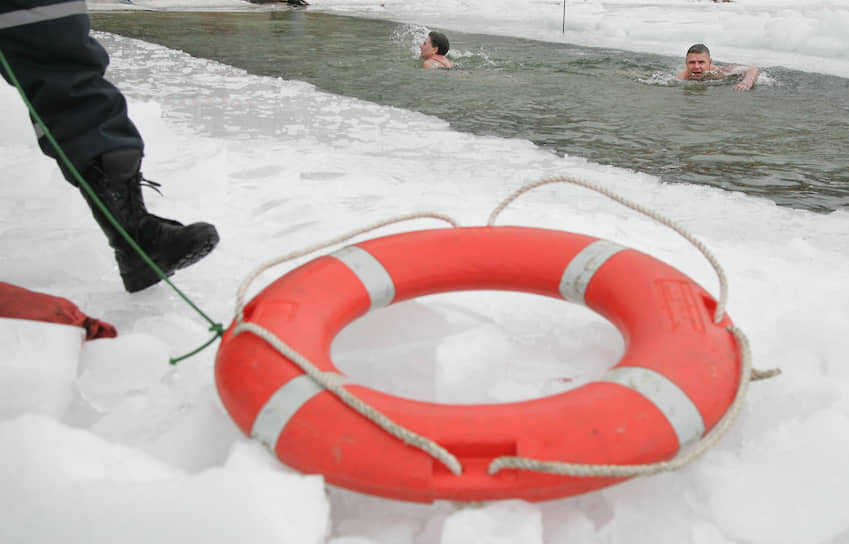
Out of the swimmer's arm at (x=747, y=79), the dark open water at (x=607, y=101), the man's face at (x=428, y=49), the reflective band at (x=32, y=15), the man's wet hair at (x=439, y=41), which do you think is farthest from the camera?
the man's face at (x=428, y=49)

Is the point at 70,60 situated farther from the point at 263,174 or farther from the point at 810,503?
the point at 810,503

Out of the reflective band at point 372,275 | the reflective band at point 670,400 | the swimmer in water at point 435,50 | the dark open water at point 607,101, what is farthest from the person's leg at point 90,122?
the swimmer in water at point 435,50

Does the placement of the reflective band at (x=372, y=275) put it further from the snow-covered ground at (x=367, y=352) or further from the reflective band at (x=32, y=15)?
the reflective band at (x=32, y=15)

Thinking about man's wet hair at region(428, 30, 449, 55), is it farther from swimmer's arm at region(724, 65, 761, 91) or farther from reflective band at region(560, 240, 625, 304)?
reflective band at region(560, 240, 625, 304)

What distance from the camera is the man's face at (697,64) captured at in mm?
5285

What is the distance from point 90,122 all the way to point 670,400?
126 centimetres

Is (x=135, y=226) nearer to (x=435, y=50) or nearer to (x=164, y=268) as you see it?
(x=164, y=268)

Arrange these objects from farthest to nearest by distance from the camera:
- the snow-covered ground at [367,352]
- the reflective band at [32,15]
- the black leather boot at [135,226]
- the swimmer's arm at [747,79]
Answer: the swimmer's arm at [747,79], the black leather boot at [135,226], the reflective band at [32,15], the snow-covered ground at [367,352]

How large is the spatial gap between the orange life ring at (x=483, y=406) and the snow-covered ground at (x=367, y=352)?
0.19ft

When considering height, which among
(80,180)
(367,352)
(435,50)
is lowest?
(367,352)

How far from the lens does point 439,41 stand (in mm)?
5965

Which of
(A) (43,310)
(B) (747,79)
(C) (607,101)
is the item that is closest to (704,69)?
(B) (747,79)

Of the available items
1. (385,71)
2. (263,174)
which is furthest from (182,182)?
(385,71)

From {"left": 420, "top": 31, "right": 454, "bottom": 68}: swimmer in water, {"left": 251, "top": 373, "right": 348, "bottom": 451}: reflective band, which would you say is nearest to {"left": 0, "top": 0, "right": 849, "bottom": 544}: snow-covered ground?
{"left": 251, "top": 373, "right": 348, "bottom": 451}: reflective band
